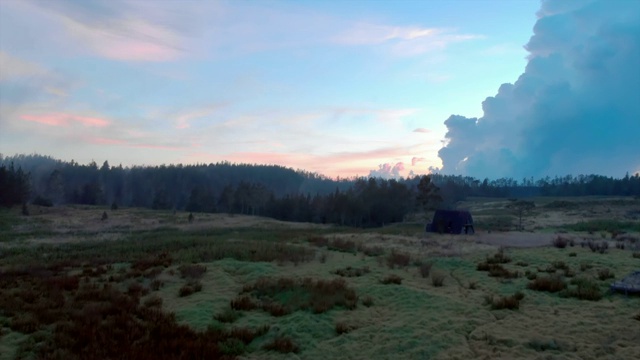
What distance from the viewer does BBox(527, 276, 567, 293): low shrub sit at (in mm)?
16312

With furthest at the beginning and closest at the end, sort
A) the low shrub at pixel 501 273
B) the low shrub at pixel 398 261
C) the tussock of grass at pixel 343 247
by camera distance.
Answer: the tussock of grass at pixel 343 247 < the low shrub at pixel 398 261 < the low shrub at pixel 501 273

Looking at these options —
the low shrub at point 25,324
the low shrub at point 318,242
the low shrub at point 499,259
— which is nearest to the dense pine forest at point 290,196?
the low shrub at point 318,242

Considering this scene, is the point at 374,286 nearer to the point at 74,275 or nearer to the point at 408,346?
the point at 408,346

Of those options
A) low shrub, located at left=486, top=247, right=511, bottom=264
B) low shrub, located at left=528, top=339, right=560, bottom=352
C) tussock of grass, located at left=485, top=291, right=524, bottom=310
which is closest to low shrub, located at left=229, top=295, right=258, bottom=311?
tussock of grass, located at left=485, top=291, right=524, bottom=310

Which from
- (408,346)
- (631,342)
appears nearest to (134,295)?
(408,346)

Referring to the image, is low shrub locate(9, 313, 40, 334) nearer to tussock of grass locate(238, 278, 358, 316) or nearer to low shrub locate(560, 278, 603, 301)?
tussock of grass locate(238, 278, 358, 316)

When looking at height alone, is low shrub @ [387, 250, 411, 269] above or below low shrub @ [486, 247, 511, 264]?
below

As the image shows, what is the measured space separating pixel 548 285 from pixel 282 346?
33.3 feet

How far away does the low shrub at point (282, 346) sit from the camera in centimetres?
1165

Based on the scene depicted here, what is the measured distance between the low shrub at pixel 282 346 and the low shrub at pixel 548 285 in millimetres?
9569

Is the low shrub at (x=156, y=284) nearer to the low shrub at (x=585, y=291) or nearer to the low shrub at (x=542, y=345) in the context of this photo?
the low shrub at (x=542, y=345)

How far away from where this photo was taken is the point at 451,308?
14.7 meters

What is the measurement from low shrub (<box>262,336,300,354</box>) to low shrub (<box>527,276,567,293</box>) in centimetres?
957

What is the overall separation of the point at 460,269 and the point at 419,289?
5069mm
